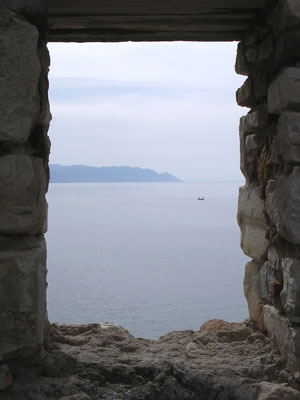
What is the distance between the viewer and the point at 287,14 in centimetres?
214

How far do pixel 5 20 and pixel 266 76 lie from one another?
3.66 ft

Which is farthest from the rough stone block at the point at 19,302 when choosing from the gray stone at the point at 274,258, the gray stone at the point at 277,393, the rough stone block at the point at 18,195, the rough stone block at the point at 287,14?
the rough stone block at the point at 287,14

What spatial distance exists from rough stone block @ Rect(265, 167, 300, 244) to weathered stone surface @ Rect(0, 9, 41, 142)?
38.3 inches

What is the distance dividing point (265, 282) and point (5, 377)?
116 centimetres

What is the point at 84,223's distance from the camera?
33.1 feet

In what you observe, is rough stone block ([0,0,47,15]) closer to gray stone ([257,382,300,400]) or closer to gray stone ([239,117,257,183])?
gray stone ([239,117,257,183])

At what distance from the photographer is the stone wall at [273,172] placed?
2.16 m

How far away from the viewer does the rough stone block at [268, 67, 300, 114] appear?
7.01ft

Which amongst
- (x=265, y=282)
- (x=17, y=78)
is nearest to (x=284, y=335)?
(x=265, y=282)

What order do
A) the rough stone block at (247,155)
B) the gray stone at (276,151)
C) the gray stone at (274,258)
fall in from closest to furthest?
the gray stone at (276,151) → the gray stone at (274,258) → the rough stone block at (247,155)

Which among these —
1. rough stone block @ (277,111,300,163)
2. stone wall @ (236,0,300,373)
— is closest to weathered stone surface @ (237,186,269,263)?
stone wall @ (236,0,300,373)

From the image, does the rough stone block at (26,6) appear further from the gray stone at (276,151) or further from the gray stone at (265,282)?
the gray stone at (265,282)

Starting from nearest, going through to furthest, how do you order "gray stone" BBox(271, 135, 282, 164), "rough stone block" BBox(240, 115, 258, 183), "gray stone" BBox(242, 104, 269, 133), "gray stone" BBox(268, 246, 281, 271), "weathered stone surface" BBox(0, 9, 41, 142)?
"weathered stone surface" BBox(0, 9, 41, 142), "gray stone" BBox(271, 135, 282, 164), "gray stone" BBox(268, 246, 281, 271), "gray stone" BBox(242, 104, 269, 133), "rough stone block" BBox(240, 115, 258, 183)

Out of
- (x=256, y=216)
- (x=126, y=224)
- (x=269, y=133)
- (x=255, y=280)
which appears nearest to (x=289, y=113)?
(x=269, y=133)
